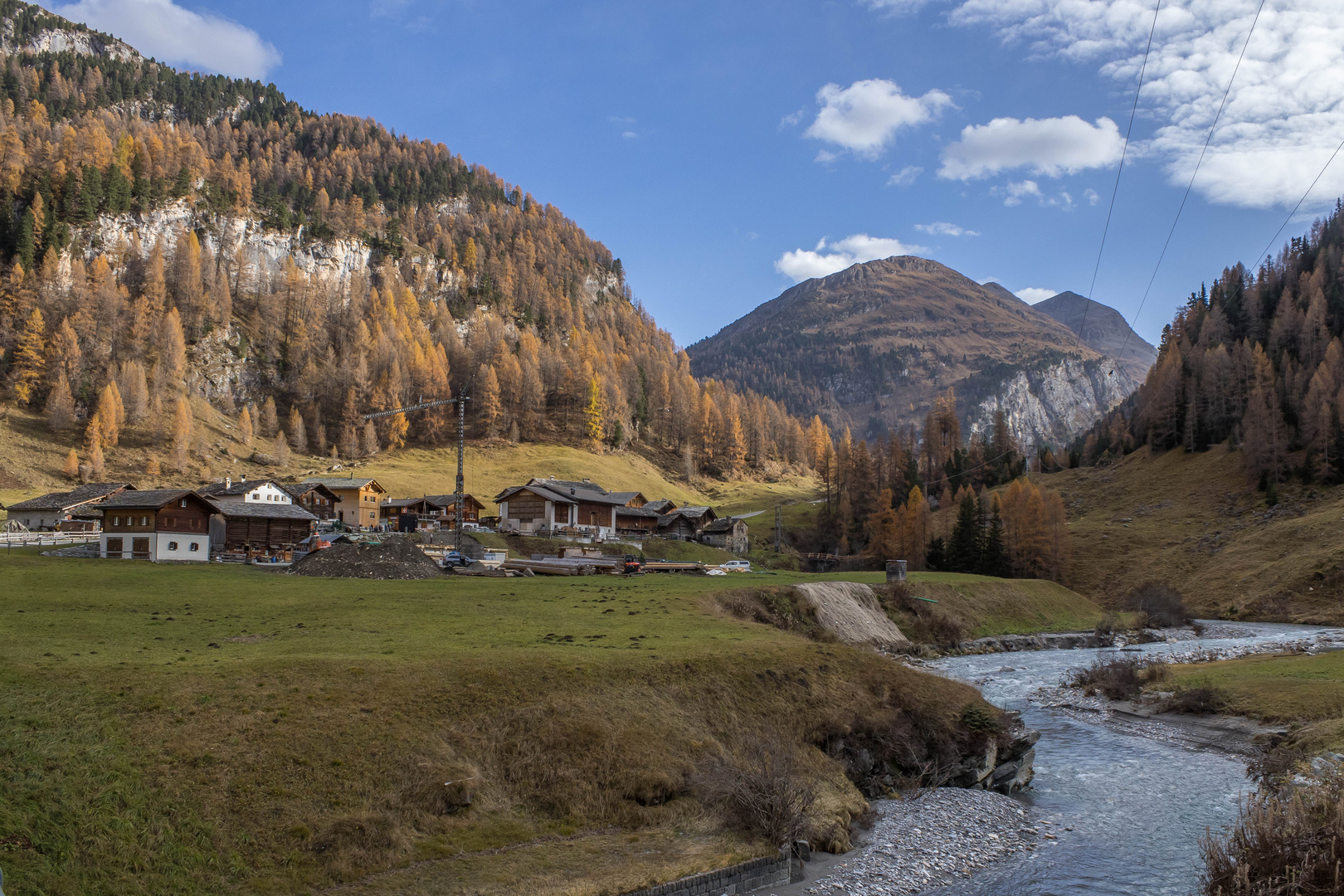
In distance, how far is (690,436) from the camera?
18888 centimetres

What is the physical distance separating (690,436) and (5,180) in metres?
164

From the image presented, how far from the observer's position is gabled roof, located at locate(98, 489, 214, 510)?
199 ft

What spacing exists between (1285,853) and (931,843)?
9.74 meters

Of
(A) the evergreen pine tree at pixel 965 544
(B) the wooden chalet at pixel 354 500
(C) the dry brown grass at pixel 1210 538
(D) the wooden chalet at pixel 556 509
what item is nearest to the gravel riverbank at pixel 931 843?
(C) the dry brown grass at pixel 1210 538

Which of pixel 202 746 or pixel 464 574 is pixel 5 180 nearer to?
pixel 464 574

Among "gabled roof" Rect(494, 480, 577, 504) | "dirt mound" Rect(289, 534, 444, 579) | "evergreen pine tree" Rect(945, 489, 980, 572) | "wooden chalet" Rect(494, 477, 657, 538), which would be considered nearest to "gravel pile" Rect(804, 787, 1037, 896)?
"dirt mound" Rect(289, 534, 444, 579)

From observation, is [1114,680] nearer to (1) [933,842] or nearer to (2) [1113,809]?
(2) [1113,809]

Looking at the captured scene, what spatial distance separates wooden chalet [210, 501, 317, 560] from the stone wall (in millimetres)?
→ 62111

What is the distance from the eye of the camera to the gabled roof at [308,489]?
3760 inches

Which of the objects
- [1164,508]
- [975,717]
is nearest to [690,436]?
[1164,508]

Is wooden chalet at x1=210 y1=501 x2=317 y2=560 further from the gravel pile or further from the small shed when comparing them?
the gravel pile

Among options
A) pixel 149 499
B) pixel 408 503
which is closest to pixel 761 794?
pixel 149 499

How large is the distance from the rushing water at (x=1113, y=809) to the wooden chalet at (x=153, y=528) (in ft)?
202

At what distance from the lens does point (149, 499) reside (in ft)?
201
